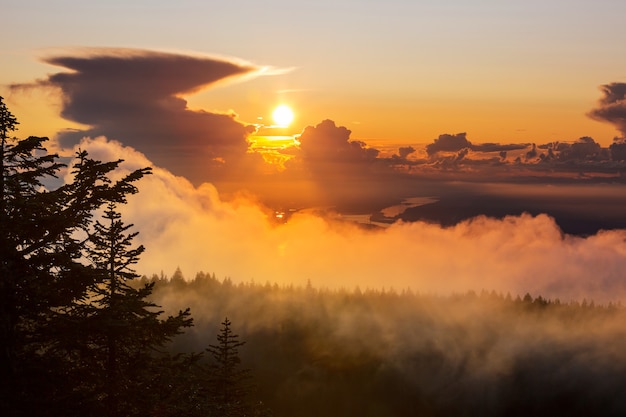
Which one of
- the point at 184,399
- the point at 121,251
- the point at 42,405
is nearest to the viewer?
the point at 42,405

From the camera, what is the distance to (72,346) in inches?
893

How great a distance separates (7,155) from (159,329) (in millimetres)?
7887

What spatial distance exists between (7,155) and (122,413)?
965 centimetres

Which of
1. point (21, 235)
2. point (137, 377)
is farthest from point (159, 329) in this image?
point (21, 235)

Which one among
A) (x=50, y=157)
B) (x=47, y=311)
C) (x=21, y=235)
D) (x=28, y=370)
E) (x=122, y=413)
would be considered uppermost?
(x=50, y=157)

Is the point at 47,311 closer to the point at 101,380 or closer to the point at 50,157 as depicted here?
the point at 101,380

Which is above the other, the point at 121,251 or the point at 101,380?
the point at 121,251

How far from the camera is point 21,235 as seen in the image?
73.2 feet

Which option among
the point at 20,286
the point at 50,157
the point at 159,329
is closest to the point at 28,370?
the point at 20,286

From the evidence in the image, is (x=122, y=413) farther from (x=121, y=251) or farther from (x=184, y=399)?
(x=121, y=251)

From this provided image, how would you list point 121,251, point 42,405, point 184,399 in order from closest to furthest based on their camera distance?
point 42,405 → point 184,399 → point 121,251

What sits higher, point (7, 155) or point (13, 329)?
point (7, 155)

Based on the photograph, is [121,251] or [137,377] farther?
[121,251]

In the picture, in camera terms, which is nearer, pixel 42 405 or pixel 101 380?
pixel 42 405
